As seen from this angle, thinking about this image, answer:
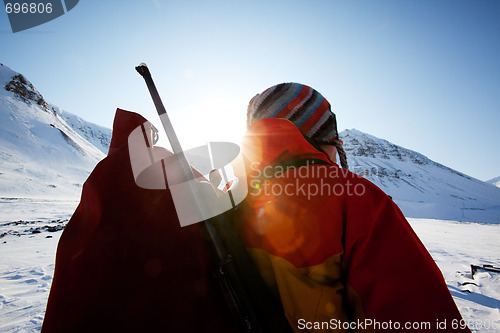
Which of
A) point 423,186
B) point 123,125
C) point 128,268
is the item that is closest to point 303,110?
point 123,125

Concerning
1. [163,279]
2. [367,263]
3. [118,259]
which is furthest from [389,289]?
[118,259]

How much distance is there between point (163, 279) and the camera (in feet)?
3.10

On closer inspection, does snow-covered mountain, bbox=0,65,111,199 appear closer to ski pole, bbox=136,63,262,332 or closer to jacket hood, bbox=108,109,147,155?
jacket hood, bbox=108,109,147,155

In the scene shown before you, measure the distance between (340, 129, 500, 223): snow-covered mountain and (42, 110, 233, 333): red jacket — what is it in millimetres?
45184

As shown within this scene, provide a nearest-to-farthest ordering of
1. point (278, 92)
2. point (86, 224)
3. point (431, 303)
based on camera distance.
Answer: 1. point (431, 303)
2. point (86, 224)
3. point (278, 92)

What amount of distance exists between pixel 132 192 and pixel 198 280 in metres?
0.49

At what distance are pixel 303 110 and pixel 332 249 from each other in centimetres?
88

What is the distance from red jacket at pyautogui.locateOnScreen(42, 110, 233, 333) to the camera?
2.91 ft

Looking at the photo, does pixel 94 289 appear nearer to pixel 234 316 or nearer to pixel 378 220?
pixel 234 316

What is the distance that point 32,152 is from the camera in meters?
33.3

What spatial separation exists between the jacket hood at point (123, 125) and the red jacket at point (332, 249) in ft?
2.23

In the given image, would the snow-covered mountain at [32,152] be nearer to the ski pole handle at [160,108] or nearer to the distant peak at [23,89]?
the distant peak at [23,89]

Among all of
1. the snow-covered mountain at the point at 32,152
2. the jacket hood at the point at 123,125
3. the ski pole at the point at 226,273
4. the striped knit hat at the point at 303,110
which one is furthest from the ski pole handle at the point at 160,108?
the snow-covered mountain at the point at 32,152

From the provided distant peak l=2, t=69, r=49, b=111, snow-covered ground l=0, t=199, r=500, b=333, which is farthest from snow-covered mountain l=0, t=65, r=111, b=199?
snow-covered ground l=0, t=199, r=500, b=333
